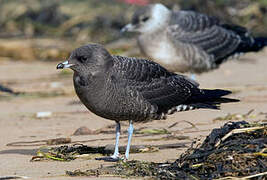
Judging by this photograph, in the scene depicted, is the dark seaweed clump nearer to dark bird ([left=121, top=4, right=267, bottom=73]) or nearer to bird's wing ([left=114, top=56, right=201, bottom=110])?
bird's wing ([left=114, top=56, right=201, bottom=110])

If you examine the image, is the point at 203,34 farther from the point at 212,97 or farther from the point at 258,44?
the point at 212,97

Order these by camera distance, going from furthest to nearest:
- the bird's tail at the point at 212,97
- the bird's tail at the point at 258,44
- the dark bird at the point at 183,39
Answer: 1. the bird's tail at the point at 258,44
2. the dark bird at the point at 183,39
3. the bird's tail at the point at 212,97

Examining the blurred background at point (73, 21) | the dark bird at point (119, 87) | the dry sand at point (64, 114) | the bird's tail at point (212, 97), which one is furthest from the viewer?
the blurred background at point (73, 21)

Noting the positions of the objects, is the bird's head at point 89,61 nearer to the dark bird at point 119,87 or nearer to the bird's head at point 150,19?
the dark bird at point 119,87

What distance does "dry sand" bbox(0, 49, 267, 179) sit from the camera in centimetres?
588

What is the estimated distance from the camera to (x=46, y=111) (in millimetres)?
9562

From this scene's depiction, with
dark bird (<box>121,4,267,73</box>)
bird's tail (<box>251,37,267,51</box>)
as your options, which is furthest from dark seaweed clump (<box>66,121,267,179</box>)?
bird's tail (<box>251,37,267,51</box>)

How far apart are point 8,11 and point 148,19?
854 centimetres

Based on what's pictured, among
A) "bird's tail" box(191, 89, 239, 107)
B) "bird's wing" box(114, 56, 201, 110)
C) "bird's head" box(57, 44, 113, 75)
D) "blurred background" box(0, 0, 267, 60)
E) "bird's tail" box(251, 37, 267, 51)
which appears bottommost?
"bird's tail" box(191, 89, 239, 107)

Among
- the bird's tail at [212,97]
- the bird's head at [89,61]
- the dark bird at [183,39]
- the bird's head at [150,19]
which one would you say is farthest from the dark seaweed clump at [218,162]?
the bird's head at [150,19]

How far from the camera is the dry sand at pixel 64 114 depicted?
588cm

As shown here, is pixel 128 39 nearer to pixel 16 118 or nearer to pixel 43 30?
pixel 43 30

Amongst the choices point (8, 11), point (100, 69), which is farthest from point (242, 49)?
point (8, 11)

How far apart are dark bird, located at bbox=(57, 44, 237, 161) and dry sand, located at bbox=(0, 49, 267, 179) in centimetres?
38
